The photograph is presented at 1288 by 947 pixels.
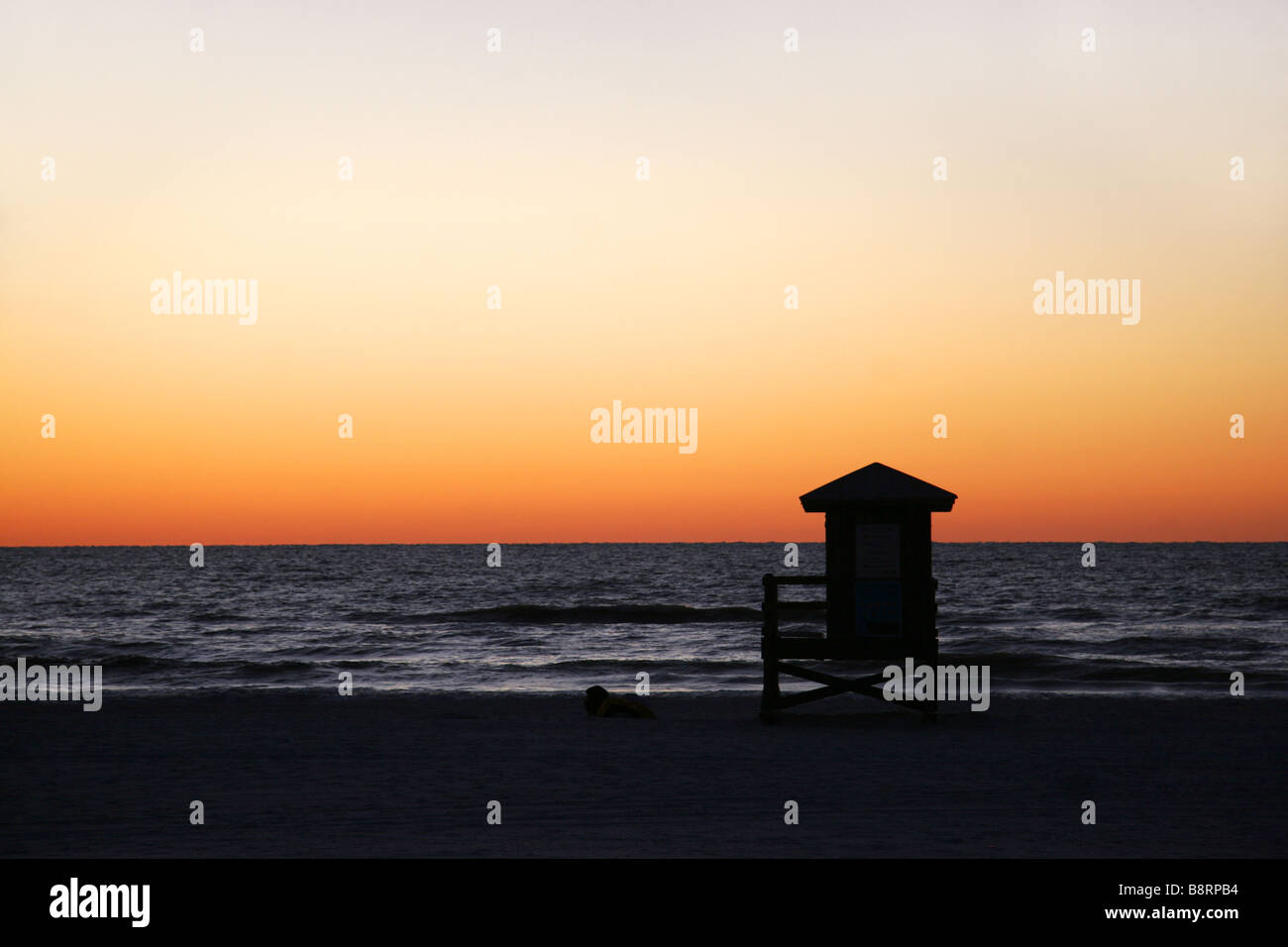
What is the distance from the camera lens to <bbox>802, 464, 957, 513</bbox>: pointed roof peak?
608 inches

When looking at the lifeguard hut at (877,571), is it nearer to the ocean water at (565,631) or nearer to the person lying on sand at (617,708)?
the person lying on sand at (617,708)

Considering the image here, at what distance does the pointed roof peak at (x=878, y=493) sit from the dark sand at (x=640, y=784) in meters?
2.98

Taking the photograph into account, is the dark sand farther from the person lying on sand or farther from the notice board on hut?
the notice board on hut

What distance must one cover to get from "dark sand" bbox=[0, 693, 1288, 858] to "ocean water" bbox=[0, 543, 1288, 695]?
9.18 metres

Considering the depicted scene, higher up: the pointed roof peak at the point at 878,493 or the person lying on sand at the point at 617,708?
the pointed roof peak at the point at 878,493

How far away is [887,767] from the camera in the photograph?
1236cm

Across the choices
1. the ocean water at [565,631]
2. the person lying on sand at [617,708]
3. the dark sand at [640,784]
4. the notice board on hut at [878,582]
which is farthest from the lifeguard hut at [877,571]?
the ocean water at [565,631]

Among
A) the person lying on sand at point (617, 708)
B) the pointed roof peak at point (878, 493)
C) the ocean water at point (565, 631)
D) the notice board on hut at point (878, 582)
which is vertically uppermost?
the pointed roof peak at point (878, 493)

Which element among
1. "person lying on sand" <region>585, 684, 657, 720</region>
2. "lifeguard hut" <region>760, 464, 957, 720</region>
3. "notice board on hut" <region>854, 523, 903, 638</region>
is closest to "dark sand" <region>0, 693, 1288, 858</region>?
"person lying on sand" <region>585, 684, 657, 720</region>

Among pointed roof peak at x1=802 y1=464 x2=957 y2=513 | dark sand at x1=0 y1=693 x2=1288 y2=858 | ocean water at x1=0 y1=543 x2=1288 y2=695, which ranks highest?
pointed roof peak at x1=802 y1=464 x2=957 y2=513

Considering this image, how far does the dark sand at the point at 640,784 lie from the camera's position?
8.68 meters
